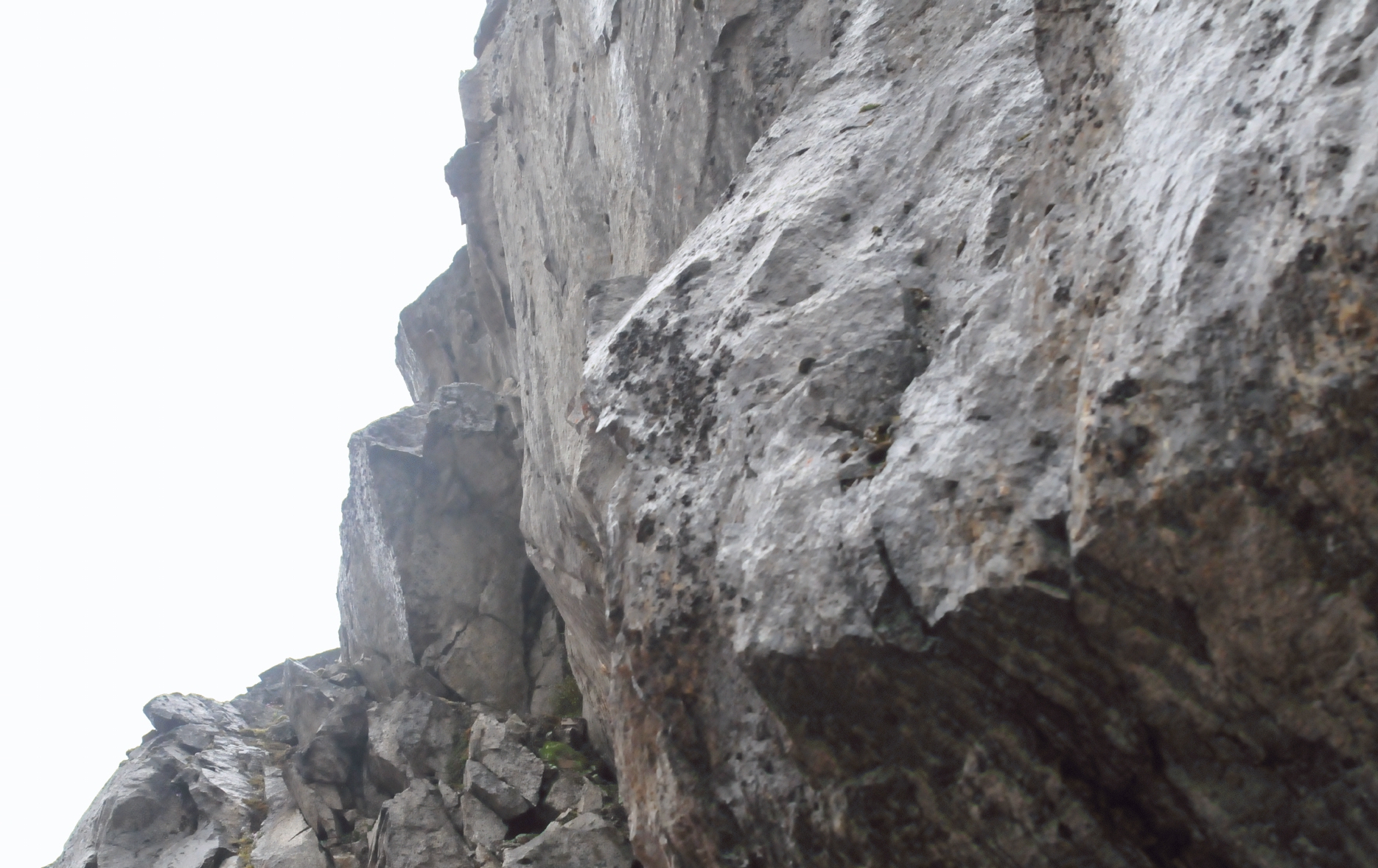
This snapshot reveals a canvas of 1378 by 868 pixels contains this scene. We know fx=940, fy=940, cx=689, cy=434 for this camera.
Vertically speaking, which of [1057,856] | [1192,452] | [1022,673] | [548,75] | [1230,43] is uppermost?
[548,75]

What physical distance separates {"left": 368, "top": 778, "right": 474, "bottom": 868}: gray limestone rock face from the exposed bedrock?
31.3 feet

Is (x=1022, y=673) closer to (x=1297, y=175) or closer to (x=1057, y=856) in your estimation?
(x=1057, y=856)

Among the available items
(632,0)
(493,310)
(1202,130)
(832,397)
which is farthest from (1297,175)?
(493,310)

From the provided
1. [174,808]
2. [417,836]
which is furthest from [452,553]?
[174,808]

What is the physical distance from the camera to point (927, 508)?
193 inches

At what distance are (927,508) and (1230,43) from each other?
8.48 ft

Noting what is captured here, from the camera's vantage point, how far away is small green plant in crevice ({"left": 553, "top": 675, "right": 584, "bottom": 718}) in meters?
18.8

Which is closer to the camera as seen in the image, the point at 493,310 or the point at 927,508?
the point at 927,508

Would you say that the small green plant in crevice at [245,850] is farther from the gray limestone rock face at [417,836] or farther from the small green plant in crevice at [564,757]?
the small green plant in crevice at [564,757]

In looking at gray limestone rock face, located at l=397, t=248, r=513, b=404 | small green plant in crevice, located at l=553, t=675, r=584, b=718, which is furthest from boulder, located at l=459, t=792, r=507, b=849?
gray limestone rock face, located at l=397, t=248, r=513, b=404

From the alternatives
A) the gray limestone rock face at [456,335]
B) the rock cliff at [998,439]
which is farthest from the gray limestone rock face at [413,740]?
the rock cliff at [998,439]

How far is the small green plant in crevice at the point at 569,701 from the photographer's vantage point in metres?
18.8

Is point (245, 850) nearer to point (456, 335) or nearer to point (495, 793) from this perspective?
point (495, 793)

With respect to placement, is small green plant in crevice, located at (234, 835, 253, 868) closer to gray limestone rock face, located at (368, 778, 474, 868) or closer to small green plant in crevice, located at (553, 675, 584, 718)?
gray limestone rock face, located at (368, 778, 474, 868)
